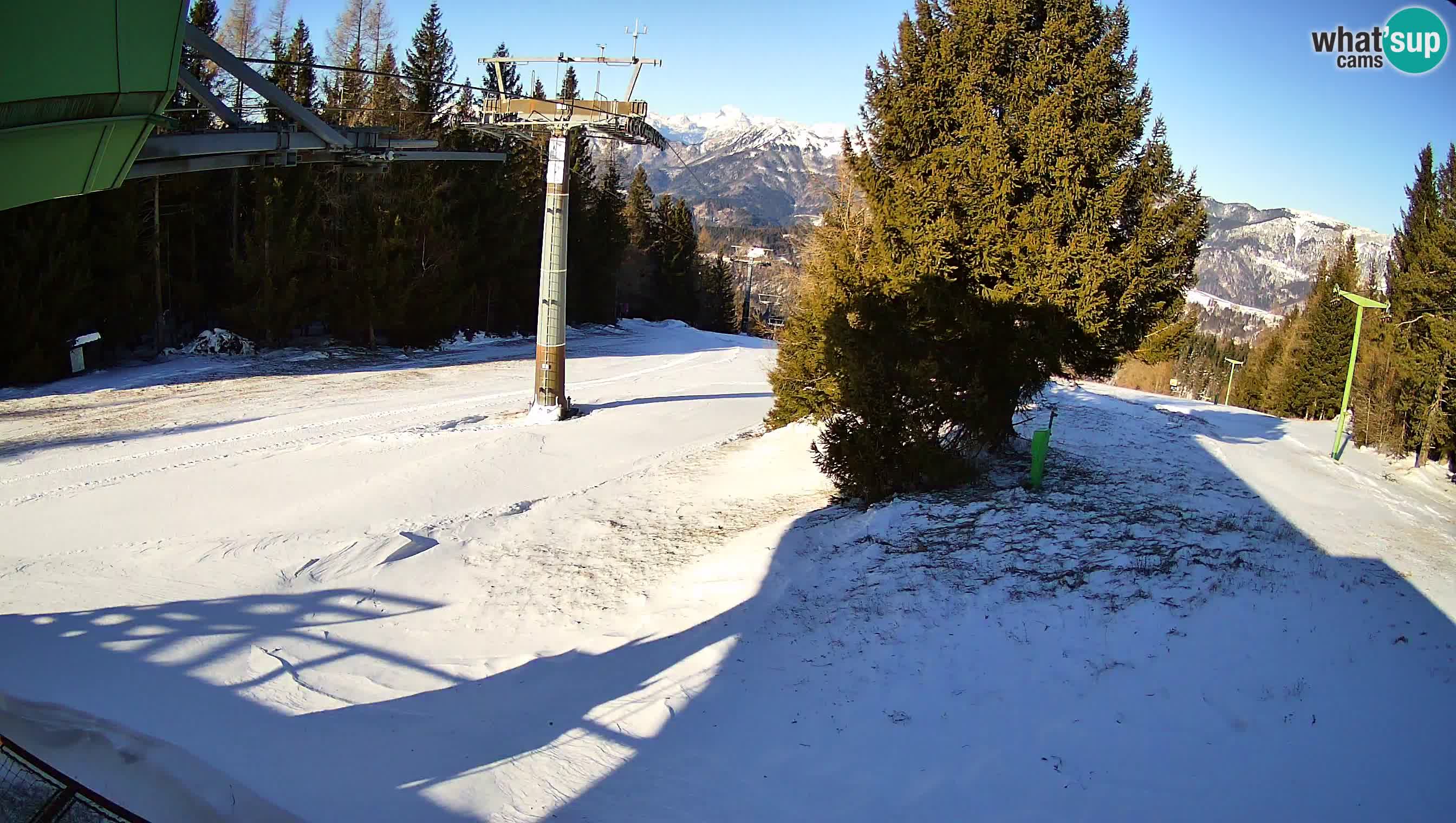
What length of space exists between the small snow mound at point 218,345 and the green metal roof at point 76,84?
25.4m

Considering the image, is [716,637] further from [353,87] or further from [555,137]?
[353,87]

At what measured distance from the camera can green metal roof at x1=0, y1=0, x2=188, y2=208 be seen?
3.29 meters

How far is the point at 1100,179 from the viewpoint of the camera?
1203 cm

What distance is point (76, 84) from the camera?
3578 millimetres

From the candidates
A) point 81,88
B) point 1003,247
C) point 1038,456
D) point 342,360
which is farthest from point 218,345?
point 81,88

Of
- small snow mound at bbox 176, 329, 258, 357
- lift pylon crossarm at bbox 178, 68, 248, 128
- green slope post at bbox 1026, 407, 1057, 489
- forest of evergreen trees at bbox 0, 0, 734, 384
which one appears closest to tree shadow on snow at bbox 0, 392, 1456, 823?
green slope post at bbox 1026, 407, 1057, 489

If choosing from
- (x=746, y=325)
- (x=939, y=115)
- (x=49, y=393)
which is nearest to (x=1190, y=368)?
(x=746, y=325)

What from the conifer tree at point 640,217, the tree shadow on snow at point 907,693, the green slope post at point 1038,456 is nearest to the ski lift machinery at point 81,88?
the tree shadow on snow at point 907,693

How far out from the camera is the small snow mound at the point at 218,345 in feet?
86.6

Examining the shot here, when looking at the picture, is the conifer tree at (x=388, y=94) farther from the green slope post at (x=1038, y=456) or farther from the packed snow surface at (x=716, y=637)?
the green slope post at (x=1038, y=456)

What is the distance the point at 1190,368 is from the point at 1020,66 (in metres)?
90.0

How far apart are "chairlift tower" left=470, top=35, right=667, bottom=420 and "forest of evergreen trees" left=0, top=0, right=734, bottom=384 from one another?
3.33ft

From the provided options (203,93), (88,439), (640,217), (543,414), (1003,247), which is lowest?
(88,439)

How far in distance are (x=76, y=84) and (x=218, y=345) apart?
2670cm
